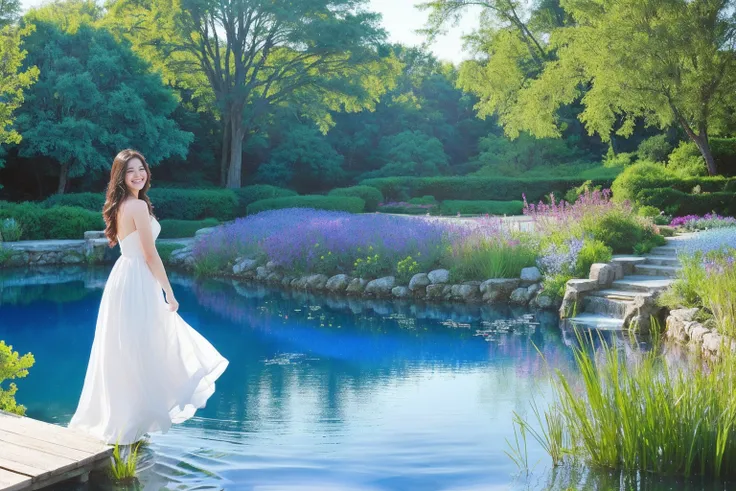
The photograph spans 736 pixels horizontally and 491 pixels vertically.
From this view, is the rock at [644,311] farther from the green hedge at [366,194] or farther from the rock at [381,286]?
the green hedge at [366,194]

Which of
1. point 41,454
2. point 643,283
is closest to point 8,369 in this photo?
point 41,454

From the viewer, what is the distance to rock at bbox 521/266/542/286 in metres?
10.7

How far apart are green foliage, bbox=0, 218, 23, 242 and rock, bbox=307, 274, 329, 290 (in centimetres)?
806

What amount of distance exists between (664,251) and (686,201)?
603 cm

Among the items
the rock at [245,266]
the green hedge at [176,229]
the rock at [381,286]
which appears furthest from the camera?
the green hedge at [176,229]

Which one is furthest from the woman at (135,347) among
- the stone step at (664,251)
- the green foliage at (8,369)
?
the stone step at (664,251)

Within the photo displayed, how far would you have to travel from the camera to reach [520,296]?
34.7ft

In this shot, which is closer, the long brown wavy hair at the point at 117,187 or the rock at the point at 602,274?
the long brown wavy hair at the point at 117,187

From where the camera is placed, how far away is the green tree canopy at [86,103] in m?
20.8

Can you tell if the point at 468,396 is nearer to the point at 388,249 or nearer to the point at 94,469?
the point at 94,469

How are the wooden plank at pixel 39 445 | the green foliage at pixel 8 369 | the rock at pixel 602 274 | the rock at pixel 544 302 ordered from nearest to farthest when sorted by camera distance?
1. the wooden plank at pixel 39 445
2. the green foliage at pixel 8 369
3. the rock at pixel 602 274
4. the rock at pixel 544 302

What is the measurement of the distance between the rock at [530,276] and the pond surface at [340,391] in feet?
2.19

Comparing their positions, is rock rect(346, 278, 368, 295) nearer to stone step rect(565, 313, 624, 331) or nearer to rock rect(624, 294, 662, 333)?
stone step rect(565, 313, 624, 331)

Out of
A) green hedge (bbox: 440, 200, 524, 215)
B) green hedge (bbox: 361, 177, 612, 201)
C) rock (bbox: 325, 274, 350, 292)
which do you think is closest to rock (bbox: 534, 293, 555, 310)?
rock (bbox: 325, 274, 350, 292)
